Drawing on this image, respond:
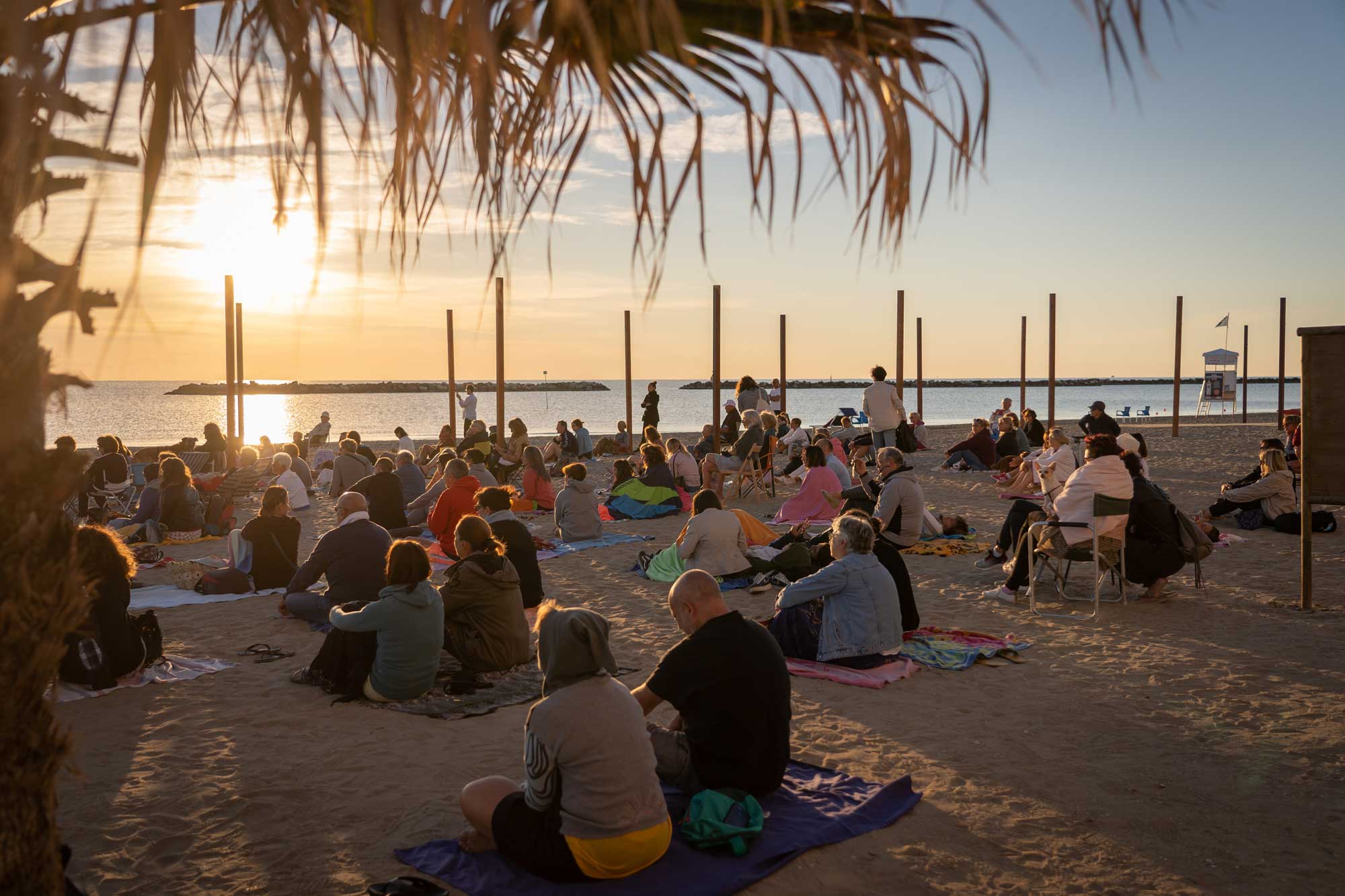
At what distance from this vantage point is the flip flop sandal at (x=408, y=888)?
3.05m

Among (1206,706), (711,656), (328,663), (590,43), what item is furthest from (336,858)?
(1206,706)

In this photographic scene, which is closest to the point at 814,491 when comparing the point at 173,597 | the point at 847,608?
the point at 847,608

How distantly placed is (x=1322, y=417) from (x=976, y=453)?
11111 millimetres

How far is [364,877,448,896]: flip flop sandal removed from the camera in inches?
120

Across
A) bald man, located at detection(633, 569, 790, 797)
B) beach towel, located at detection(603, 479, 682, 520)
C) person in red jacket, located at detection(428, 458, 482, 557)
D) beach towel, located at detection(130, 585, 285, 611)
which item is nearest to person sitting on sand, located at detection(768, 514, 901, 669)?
bald man, located at detection(633, 569, 790, 797)

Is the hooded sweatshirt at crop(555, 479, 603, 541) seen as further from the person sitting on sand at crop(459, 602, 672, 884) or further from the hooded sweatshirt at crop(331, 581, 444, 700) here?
the person sitting on sand at crop(459, 602, 672, 884)

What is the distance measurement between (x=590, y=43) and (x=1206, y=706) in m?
5.03

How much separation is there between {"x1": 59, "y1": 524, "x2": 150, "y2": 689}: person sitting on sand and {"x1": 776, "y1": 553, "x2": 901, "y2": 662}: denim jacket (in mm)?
3698

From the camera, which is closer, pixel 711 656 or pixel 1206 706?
pixel 711 656

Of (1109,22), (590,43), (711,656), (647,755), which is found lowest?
Answer: (647,755)

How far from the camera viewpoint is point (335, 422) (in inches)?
2598

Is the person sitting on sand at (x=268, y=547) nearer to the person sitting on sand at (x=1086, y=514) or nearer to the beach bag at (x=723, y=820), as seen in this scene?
the beach bag at (x=723, y=820)

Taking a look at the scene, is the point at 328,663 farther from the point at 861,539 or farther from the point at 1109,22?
the point at 1109,22

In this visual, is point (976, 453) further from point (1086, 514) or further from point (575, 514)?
point (1086, 514)
